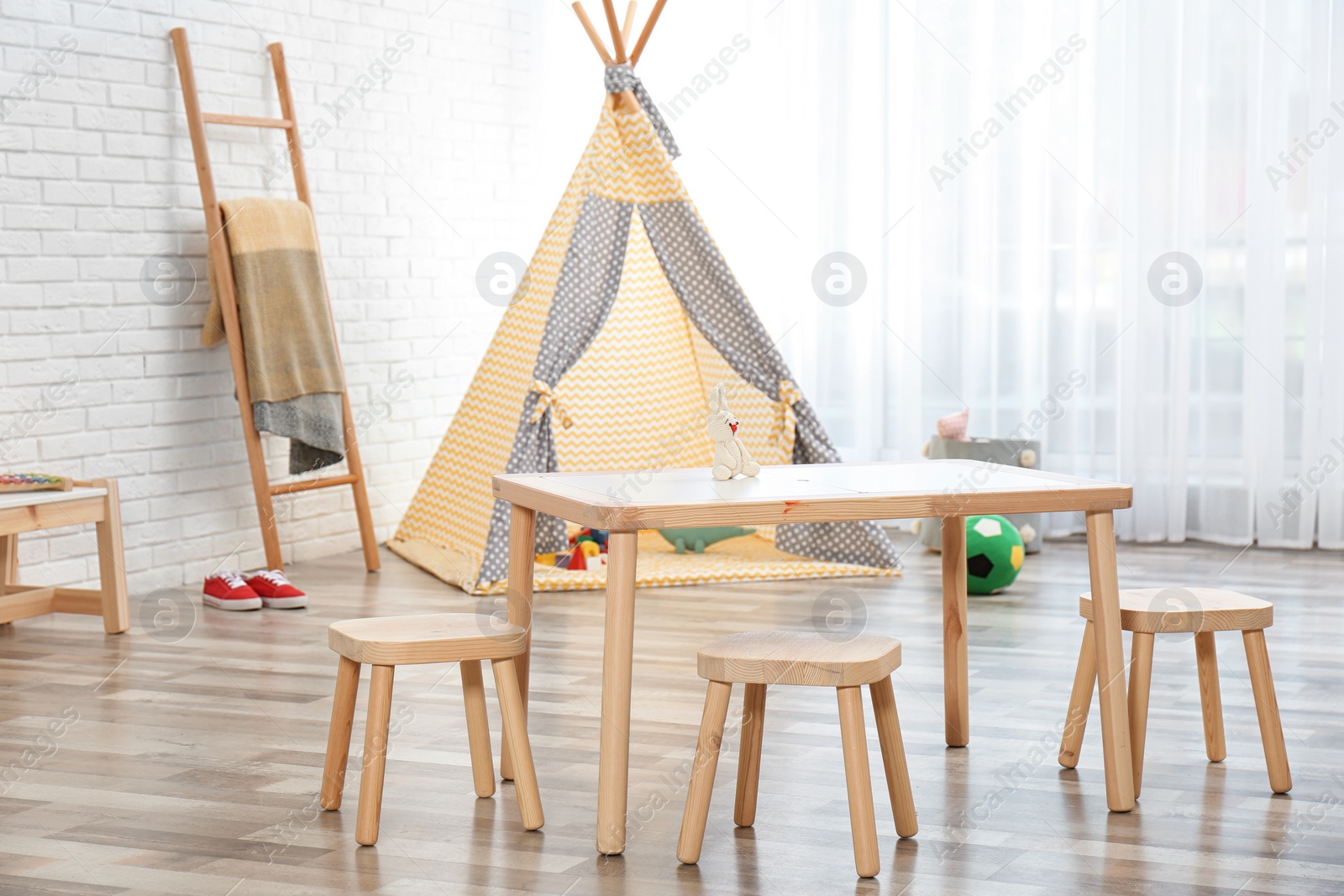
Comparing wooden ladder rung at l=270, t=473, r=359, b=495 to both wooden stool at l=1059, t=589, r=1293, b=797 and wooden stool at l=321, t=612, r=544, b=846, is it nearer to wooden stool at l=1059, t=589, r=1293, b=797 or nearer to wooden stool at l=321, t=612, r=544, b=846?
wooden stool at l=321, t=612, r=544, b=846

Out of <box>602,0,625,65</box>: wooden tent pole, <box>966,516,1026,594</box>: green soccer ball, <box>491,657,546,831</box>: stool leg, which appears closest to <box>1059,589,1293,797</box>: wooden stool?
<box>491,657,546,831</box>: stool leg

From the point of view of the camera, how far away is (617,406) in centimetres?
457

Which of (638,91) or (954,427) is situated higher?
(638,91)

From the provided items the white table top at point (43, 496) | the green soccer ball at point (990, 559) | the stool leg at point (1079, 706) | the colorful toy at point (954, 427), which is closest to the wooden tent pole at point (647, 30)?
the colorful toy at point (954, 427)

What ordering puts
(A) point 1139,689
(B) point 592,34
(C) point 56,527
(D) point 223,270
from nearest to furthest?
(A) point 1139,689 < (C) point 56,527 < (D) point 223,270 < (B) point 592,34

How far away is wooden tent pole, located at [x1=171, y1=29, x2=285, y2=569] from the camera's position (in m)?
4.04

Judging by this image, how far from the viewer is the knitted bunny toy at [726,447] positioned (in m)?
2.26

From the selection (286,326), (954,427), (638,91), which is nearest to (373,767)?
(286,326)

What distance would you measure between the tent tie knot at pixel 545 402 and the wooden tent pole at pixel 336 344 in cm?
63

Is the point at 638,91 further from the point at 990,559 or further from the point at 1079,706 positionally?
the point at 1079,706

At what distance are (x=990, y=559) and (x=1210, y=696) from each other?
1539mm

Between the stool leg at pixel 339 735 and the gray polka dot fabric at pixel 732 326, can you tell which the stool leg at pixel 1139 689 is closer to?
the stool leg at pixel 339 735

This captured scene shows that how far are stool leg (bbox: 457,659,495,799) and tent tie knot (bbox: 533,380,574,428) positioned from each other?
189 cm

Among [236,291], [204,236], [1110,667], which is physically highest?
[204,236]
